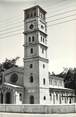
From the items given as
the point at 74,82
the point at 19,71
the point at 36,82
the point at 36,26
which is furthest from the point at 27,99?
the point at 74,82

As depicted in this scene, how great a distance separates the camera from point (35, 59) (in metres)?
28.9

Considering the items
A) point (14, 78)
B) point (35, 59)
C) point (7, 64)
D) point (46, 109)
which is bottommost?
point (46, 109)

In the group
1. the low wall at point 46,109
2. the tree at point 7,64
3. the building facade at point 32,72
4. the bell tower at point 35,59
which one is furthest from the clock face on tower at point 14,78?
the low wall at point 46,109

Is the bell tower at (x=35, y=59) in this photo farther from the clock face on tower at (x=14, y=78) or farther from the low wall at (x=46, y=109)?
the low wall at (x=46, y=109)

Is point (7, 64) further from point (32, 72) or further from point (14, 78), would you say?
point (32, 72)

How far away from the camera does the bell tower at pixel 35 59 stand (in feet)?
93.3

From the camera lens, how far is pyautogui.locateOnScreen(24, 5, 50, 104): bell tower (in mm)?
28438

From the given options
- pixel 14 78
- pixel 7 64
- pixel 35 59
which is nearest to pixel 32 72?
pixel 35 59

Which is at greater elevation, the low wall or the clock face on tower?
the clock face on tower

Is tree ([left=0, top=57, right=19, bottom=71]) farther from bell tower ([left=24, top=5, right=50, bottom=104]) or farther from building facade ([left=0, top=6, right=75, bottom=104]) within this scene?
bell tower ([left=24, top=5, right=50, bottom=104])

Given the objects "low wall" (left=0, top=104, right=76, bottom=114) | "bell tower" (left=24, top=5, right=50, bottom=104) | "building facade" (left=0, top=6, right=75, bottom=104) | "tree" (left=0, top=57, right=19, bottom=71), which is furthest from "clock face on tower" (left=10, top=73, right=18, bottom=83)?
"low wall" (left=0, top=104, right=76, bottom=114)

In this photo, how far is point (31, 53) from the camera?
97.1 ft

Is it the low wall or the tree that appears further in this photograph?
the tree

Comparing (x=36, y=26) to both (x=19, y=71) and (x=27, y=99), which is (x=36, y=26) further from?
(x=27, y=99)
